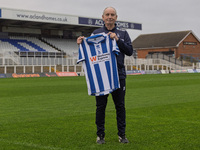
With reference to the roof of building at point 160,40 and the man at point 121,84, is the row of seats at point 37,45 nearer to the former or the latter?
the roof of building at point 160,40

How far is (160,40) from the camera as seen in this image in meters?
74.6

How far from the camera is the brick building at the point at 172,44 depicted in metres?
69.3

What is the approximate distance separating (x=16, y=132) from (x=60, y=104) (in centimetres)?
478

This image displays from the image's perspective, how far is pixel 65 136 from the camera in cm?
641

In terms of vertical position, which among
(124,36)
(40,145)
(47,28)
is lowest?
(40,145)

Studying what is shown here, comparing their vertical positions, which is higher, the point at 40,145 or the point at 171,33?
the point at 171,33

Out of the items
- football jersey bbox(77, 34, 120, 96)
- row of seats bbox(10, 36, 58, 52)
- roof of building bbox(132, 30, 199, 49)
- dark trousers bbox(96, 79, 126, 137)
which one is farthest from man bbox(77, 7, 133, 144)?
roof of building bbox(132, 30, 199, 49)

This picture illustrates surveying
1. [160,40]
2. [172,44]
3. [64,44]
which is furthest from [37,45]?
[160,40]

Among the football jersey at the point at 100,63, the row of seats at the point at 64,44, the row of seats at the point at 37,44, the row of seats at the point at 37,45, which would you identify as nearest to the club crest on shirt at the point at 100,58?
the football jersey at the point at 100,63

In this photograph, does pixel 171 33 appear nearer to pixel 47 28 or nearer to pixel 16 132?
pixel 47 28

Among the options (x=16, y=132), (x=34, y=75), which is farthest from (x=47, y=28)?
(x=16, y=132)

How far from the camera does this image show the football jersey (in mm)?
5781

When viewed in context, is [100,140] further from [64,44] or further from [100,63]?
[64,44]

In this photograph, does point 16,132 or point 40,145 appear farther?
point 16,132
